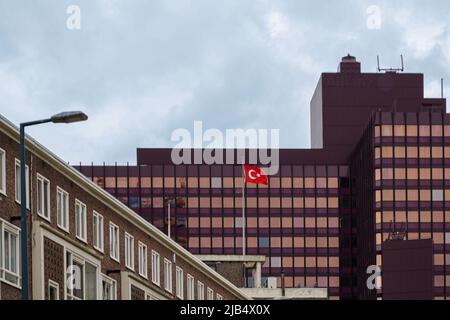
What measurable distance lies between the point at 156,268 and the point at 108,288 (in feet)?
40.0

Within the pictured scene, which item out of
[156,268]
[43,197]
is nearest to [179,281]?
[156,268]

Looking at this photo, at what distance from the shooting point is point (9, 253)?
54.6 metres

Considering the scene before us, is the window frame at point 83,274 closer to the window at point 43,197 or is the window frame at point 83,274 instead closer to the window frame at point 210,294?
the window at point 43,197

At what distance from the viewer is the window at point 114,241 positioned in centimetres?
7219

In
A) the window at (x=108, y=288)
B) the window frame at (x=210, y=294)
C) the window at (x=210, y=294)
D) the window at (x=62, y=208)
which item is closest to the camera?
the window at (x=62, y=208)

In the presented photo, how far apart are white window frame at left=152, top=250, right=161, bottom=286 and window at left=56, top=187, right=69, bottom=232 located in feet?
60.8

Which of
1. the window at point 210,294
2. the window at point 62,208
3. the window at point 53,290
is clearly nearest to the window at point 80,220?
the window at point 62,208

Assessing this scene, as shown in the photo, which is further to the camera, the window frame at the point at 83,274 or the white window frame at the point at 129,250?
the white window frame at the point at 129,250

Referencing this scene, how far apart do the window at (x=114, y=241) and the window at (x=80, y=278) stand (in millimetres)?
4771

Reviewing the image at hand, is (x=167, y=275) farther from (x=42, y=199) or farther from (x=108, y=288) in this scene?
(x=42, y=199)

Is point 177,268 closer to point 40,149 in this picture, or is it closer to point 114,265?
point 114,265

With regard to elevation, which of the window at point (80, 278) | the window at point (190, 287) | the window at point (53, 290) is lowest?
the window at point (53, 290)
